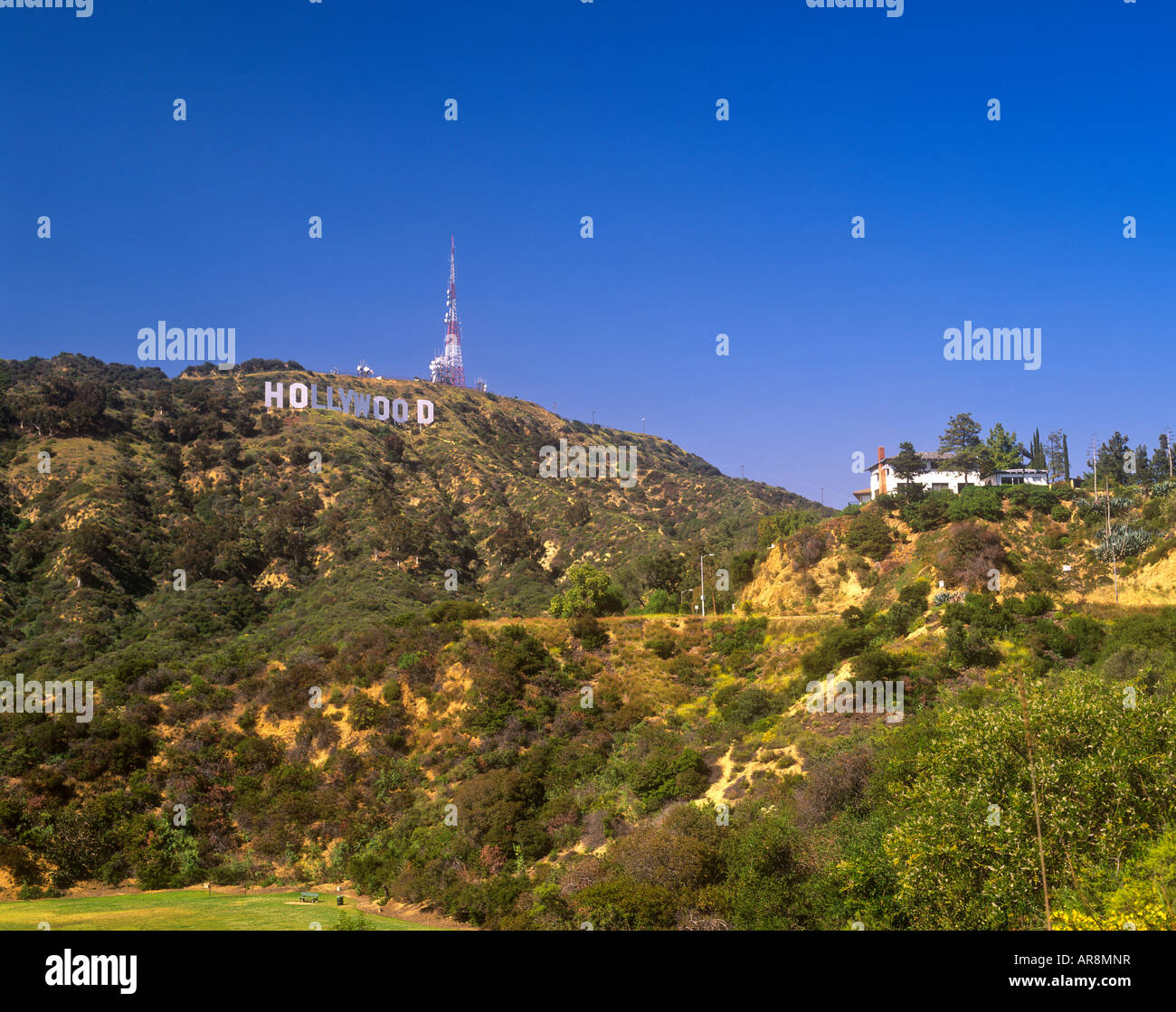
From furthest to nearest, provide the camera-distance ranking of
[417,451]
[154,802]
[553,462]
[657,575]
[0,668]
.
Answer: [553,462] → [417,451] → [657,575] → [0,668] → [154,802]

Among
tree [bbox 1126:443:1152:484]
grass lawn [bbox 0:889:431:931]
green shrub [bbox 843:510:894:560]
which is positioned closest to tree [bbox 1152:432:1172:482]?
tree [bbox 1126:443:1152:484]

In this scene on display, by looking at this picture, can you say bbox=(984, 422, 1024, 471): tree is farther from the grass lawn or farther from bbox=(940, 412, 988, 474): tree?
the grass lawn

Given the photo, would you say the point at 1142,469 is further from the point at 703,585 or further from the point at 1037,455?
the point at 703,585

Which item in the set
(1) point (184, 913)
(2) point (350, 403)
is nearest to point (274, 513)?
(2) point (350, 403)

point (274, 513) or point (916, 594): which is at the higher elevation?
point (274, 513)

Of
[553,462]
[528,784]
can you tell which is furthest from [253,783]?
[553,462]
